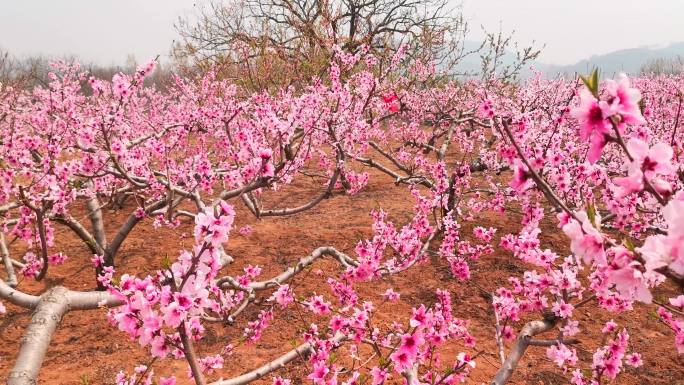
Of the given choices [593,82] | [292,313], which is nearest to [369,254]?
[292,313]

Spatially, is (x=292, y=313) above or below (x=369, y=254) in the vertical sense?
below

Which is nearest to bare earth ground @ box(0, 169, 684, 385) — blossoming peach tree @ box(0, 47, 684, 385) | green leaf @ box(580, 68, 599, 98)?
blossoming peach tree @ box(0, 47, 684, 385)

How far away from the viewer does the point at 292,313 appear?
580cm

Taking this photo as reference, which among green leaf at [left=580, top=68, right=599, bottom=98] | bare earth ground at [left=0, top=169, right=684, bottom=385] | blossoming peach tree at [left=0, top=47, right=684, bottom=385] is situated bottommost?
bare earth ground at [left=0, top=169, right=684, bottom=385]

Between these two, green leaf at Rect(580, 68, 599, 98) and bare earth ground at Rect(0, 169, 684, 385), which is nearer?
green leaf at Rect(580, 68, 599, 98)

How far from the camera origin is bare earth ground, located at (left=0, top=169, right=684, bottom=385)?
4.68 meters

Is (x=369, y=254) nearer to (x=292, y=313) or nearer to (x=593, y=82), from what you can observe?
(x=292, y=313)

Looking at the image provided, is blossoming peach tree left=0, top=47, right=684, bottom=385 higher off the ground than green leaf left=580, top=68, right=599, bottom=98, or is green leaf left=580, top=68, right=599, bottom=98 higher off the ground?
green leaf left=580, top=68, right=599, bottom=98

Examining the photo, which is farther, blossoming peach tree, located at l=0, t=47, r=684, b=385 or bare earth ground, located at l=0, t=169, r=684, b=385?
bare earth ground, located at l=0, t=169, r=684, b=385

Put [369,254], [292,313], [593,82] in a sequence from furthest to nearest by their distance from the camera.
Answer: [292,313] < [369,254] < [593,82]

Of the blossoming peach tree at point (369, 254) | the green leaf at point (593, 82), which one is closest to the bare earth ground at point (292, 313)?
the blossoming peach tree at point (369, 254)

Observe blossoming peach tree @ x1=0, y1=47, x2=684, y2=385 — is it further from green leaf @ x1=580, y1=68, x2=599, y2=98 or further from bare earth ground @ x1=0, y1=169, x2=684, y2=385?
bare earth ground @ x1=0, y1=169, x2=684, y2=385

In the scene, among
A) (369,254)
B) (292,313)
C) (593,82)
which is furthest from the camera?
(292,313)

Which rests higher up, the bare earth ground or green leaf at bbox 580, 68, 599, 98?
green leaf at bbox 580, 68, 599, 98
